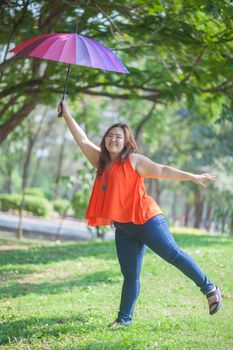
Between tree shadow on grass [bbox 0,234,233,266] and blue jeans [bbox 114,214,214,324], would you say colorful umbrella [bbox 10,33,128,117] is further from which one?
tree shadow on grass [bbox 0,234,233,266]

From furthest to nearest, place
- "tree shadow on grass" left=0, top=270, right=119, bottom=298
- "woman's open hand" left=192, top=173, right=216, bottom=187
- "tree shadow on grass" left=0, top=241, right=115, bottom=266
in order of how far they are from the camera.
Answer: "tree shadow on grass" left=0, top=241, right=115, bottom=266 < "tree shadow on grass" left=0, top=270, right=119, bottom=298 < "woman's open hand" left=192, top=173, right=216, bottom=187

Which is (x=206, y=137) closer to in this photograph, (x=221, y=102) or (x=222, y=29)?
(x=221, y=102)

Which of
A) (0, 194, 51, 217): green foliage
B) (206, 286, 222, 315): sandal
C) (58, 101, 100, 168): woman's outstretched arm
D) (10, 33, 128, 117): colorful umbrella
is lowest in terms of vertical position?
(0, 194, 51, 217): green foliage

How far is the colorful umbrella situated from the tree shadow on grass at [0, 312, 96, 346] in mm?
2112

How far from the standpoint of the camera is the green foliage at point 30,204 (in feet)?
104

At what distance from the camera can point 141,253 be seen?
18.7 feet

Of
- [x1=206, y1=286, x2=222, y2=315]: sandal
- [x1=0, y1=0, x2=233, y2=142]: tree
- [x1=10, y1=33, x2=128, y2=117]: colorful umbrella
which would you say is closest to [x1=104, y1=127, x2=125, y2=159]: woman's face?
[x1=10, y1=33, x2=128, y2=117]: colorful umbrella

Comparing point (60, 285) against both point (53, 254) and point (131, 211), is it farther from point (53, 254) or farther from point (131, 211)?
point (131, 211)

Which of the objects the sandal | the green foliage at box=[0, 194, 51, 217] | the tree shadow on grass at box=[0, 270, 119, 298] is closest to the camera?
the sandal

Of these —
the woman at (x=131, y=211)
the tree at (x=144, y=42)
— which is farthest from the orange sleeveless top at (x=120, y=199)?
the tree at (x=144, y=42)

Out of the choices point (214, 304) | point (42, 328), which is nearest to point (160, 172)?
point (214, 304)

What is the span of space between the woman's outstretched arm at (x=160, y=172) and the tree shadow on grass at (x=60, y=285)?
3.54 meters

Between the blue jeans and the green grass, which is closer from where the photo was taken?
the green grass

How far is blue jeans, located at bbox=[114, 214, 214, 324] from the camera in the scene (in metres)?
5.43
